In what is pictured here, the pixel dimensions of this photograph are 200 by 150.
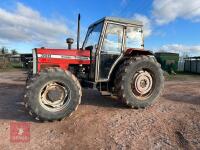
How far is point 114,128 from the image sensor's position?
634 centimetres

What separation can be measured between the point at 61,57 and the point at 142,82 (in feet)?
7.72

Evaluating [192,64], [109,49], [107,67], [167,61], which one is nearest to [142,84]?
[107,67]

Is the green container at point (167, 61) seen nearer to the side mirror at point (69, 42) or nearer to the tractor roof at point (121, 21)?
the tractor roof at point (121, 21)

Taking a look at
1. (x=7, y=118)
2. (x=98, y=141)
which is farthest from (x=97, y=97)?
(x=98, y=141)

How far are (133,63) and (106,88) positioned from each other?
1.05 metres

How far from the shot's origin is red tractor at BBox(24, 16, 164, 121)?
701cm

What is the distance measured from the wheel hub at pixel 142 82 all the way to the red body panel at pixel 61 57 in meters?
1.44

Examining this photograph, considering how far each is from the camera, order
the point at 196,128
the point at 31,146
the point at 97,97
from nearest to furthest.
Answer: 1. the point at 31,146
2. the point at 196,128
3. the point at 97,97

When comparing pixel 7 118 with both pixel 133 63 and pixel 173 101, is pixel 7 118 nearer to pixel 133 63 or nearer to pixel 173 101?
pixel 133 63

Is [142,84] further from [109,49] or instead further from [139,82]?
[109,49]

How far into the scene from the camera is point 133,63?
25.4 feet

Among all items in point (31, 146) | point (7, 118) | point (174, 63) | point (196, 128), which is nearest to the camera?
point (31, 146)

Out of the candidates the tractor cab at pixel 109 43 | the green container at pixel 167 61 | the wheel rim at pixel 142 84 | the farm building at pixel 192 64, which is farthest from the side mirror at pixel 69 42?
the farm building at pixel 192 64

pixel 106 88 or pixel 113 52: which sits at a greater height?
pixel 113 52
